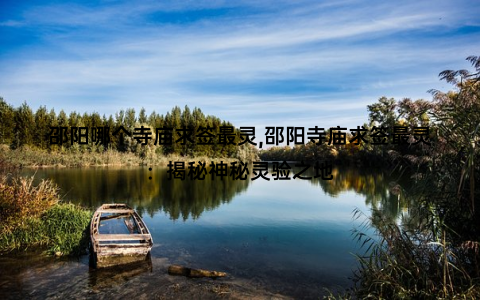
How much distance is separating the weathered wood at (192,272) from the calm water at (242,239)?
1.47 feet

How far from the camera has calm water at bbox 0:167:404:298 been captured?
10617mm

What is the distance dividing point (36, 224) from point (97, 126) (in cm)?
6681

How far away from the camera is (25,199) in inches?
525

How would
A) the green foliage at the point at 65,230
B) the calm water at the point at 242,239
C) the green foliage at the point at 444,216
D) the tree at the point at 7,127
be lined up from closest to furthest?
the green foliage at the point at 444,216 → the calm water at the point at 242,239 → the green foliage at the point at 65,230 → the tree at the point at 7,127

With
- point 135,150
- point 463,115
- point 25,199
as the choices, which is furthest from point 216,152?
point 463,115

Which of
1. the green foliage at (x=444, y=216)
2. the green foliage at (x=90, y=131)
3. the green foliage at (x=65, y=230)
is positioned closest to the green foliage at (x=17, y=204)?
the green foliage at (x=65, y=230)

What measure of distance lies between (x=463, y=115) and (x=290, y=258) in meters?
9.12

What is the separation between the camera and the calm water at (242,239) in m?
10.6

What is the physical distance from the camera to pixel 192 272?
36.2 ft

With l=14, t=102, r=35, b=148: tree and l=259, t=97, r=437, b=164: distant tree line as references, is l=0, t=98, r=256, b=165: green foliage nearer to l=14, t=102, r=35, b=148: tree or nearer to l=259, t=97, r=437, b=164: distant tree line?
l=14, t=102, r=35, b=148: tree

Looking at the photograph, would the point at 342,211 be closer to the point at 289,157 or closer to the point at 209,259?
the point at 209,259

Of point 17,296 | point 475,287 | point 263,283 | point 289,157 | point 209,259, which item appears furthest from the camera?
point 289,157

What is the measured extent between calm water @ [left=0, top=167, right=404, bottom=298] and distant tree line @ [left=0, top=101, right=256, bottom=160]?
24.8 metres

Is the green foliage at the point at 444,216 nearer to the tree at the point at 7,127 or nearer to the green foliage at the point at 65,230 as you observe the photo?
the green foliage at the point at 65,230
